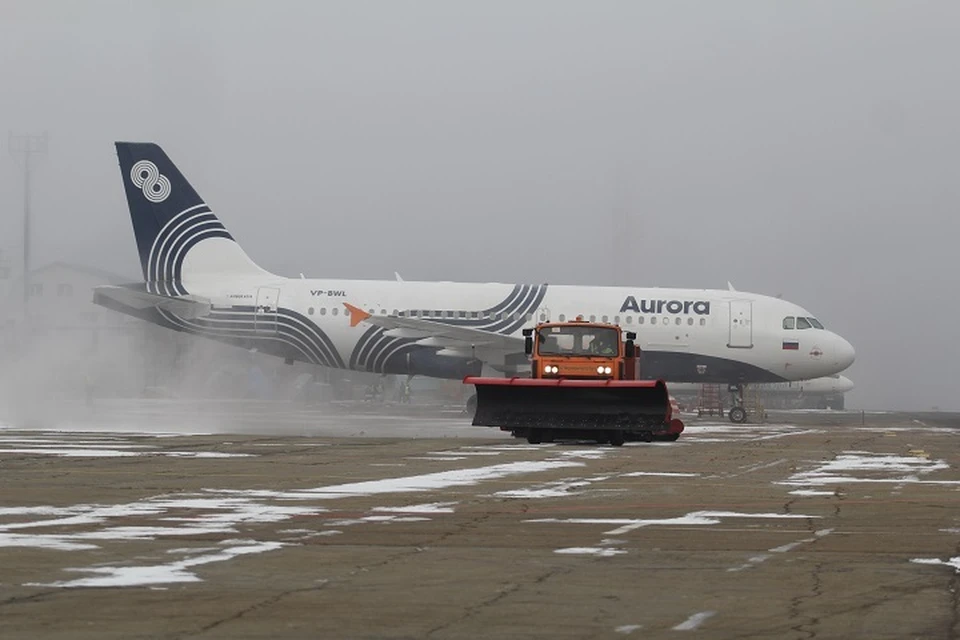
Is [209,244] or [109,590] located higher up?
[209,244]

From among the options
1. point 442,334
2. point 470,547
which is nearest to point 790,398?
point 442,334

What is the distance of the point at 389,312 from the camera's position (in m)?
52.5

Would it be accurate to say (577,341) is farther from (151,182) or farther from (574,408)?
(151,182)

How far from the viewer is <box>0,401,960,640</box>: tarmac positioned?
8.93m

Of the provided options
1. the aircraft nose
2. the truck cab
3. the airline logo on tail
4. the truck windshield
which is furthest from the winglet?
the truck windshield

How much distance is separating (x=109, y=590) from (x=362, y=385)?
3394 inches

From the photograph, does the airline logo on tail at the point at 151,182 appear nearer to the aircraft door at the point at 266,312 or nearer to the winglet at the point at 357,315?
the aircraft door at the point at 266,312

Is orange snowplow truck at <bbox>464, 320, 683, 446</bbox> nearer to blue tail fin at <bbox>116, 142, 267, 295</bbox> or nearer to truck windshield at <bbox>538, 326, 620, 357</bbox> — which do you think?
truck windshield at <bbox>538, 326, 620, 357</bbox>

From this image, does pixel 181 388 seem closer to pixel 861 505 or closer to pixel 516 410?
pixel 516 410

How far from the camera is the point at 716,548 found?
12633 millimetres

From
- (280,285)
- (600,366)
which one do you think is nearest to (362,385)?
(280,285)

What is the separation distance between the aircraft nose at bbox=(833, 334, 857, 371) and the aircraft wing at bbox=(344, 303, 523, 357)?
1123 cm

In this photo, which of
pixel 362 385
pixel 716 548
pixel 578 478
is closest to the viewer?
pixel 716 548

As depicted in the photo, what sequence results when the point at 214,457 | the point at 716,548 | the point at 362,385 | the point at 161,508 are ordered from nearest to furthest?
the point at 716,548
the point at 161,508
the point at 214,457
the point at 362,385
